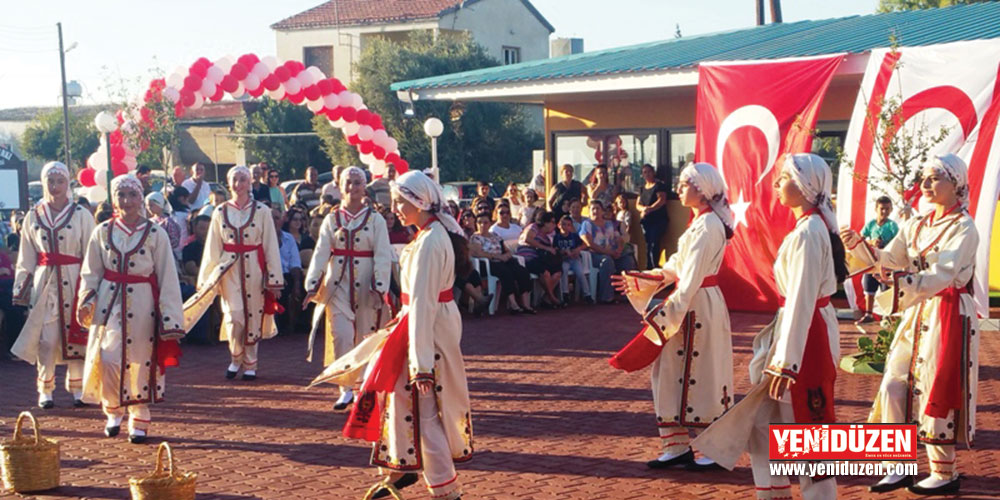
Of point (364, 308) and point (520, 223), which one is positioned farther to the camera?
point (520, 223)

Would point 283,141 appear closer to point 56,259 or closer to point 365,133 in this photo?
point 365,133

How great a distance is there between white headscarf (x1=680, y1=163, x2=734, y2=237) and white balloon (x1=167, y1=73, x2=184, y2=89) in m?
13.7

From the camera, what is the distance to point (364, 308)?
33.3ft

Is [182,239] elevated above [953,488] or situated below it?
above

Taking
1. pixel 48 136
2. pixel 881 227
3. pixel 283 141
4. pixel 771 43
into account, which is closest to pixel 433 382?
Result: pixel 881 227

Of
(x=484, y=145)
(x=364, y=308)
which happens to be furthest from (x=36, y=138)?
(x=364, y=308)

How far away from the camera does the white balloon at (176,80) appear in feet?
64.1

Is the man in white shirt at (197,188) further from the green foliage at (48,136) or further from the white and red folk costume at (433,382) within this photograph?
the green foliage at (48,136)

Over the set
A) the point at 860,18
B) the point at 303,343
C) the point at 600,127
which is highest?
the point at 860,18

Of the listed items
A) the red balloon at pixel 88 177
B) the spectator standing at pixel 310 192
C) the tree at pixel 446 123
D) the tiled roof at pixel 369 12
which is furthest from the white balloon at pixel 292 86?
the tiled roof at pixel 369 12

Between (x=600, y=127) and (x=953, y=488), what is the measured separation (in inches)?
525

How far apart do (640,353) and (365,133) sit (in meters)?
15.6

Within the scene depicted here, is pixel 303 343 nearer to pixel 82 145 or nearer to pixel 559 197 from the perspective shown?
pixel 559 197

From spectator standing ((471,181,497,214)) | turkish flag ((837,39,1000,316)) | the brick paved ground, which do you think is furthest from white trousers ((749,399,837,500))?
spectator standing ((471,181,497,214))
